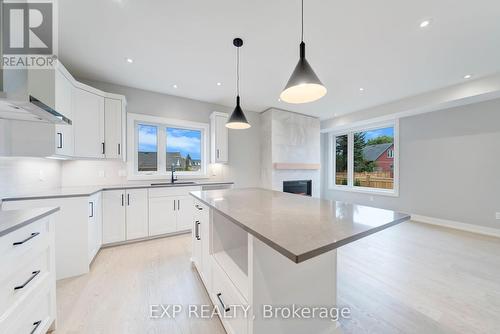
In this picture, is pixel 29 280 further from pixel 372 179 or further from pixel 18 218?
pixel 372 179

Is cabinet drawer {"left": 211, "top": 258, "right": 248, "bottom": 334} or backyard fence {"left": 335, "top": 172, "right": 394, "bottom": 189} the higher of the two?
backyard fence {"left": 335, "top": 172, "right": 394, "bottom": 189}

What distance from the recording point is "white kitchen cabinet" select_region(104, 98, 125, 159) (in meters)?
2.96

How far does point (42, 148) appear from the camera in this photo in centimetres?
215

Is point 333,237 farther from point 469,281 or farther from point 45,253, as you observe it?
point 469,281

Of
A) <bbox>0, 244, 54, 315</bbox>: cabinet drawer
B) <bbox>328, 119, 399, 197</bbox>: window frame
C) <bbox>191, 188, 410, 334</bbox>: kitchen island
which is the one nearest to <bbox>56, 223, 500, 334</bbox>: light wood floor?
<bbox>191, 188, 410, 334</bbox>: kitchen island

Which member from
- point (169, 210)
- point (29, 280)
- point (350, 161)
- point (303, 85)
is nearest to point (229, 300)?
point (29, 280)

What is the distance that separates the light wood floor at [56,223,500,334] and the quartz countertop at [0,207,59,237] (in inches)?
37.6

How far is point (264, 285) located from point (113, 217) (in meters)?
2.87

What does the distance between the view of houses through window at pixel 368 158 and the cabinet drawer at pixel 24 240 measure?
6.24m

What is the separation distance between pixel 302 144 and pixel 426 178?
288 centimetres

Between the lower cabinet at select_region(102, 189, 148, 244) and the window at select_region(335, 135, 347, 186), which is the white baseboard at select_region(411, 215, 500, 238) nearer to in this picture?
the window at select_region(335, 135, 347, 186)

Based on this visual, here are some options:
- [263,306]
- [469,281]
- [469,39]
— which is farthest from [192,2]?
[469,281]

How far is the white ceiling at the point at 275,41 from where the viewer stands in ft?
5.89

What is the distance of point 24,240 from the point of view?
3.53ft
